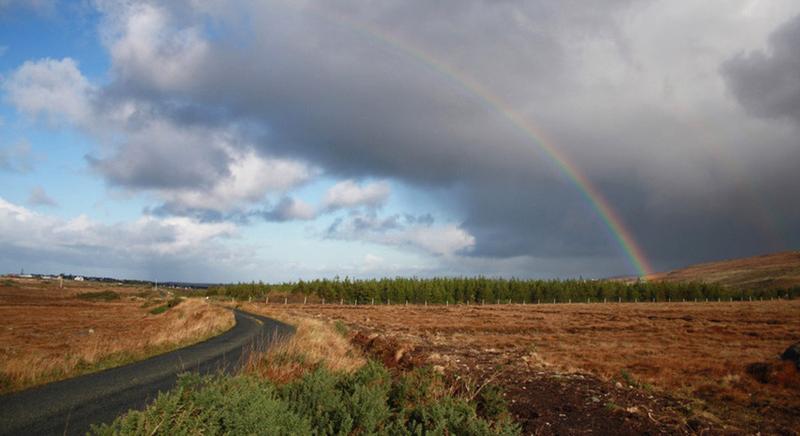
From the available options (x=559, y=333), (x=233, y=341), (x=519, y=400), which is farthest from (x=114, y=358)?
(x=559, y=333)

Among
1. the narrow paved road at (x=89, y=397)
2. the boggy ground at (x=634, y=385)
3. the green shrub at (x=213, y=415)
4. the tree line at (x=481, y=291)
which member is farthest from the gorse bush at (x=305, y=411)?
the tree line at (x=481, y=291)

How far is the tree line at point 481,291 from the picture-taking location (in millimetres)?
118438

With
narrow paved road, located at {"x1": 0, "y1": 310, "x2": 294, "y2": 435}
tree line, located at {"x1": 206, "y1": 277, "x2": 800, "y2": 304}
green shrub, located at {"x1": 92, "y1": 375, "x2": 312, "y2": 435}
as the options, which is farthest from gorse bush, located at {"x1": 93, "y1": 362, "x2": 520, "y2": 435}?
tree line, located at {"x1": 206, "y1": 277, "x2": 800, "y2": 304}

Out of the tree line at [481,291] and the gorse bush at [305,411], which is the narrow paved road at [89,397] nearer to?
the gorse bush at [305,411]

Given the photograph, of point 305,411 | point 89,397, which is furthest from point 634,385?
point 89,397

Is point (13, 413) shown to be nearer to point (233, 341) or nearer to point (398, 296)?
point (233, 341)

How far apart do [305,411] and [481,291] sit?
118 m

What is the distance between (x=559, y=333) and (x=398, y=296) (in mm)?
80161

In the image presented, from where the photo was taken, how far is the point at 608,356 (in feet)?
79.2

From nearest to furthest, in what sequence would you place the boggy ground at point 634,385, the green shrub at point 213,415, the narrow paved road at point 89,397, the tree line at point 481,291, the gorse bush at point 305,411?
the green shrub at point 213,415
the gorse bush at point 305,411
the narrow paved road at point 89,397
the boggy ground at point 634,385
the tree line at point 481,291

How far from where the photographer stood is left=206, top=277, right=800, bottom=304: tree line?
389 feet

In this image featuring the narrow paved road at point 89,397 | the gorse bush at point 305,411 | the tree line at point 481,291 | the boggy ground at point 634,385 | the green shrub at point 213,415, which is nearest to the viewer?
the green shrub at point 213,415

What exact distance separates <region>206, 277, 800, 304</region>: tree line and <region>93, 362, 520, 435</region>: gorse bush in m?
103

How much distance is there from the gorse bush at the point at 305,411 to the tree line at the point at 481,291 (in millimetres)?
103161
